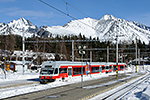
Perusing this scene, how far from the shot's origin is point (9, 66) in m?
60.1

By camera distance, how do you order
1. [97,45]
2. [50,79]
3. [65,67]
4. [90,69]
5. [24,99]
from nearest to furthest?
[24,99] < [50,79] < [65,67] < [90,69] < [97,45]

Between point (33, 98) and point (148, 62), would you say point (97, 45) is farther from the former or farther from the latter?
point (33, 98)

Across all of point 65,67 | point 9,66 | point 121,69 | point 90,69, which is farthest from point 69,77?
point 9,66

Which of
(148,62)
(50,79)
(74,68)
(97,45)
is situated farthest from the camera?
(97,45)

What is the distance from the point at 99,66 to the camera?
137 feet

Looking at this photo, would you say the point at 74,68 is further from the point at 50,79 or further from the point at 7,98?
the point at 7,98

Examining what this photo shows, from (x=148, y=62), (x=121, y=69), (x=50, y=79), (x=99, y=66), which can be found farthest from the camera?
(x=148, y=62)

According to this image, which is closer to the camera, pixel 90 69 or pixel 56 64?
pixel 56 64

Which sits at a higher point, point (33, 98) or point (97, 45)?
point (97, 45)

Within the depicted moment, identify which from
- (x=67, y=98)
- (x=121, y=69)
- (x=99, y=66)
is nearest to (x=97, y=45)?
(x=121, y=69)

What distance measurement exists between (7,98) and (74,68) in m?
16.2

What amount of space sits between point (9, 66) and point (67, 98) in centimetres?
5018

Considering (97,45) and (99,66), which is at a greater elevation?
(97,45)

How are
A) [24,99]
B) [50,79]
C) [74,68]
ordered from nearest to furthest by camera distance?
[24,99]
[50,79]
[74,68]
